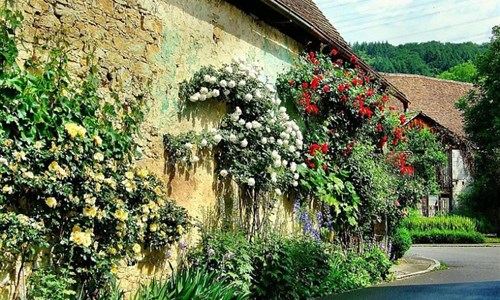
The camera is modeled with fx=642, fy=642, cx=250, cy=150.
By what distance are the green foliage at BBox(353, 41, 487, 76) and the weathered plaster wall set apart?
59.8 meters

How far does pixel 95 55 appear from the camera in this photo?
6.69 meters

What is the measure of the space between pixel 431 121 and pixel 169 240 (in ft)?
95.1

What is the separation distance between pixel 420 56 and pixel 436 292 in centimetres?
7330

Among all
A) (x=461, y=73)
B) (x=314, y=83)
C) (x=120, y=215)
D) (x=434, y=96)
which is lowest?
(x=120, y=215)

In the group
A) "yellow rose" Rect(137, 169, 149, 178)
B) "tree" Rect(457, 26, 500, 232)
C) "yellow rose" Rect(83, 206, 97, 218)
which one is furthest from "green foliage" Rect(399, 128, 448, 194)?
"yellow rose" Rect(83, 206, 97, 218)

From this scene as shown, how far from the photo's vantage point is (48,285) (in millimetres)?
5539

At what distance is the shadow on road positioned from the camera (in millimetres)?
4195

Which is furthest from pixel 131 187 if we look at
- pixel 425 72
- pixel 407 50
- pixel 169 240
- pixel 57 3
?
pixel 407 50

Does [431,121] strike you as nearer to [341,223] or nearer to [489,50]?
[489,50]

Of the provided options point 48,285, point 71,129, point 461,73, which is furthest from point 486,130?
point 48,285

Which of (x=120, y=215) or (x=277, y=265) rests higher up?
(x=120, y=215)

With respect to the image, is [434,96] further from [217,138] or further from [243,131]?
[217,138]

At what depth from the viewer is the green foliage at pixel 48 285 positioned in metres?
5.52

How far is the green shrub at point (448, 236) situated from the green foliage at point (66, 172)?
21476 mm
